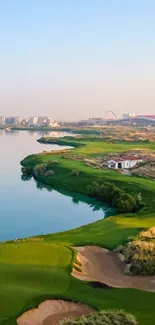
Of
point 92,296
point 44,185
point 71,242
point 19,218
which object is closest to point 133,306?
point 92,296

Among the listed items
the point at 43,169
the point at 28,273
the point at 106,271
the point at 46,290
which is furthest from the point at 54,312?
the point at 43,169

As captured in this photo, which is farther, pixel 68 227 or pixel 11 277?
pixel 68 227

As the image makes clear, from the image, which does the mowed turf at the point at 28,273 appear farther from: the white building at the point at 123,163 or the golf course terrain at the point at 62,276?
the white building at the point at 123,163

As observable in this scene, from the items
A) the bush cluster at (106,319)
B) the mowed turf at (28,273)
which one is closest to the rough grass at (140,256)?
the mowed turf at (28,273)

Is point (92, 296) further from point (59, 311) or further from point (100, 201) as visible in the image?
point (100, 201)

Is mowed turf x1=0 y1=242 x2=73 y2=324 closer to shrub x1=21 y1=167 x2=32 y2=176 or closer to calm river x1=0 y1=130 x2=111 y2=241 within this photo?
calm river x1=0 y1=130 x2=111 y2=241

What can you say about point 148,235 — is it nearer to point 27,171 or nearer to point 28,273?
point 28,273
